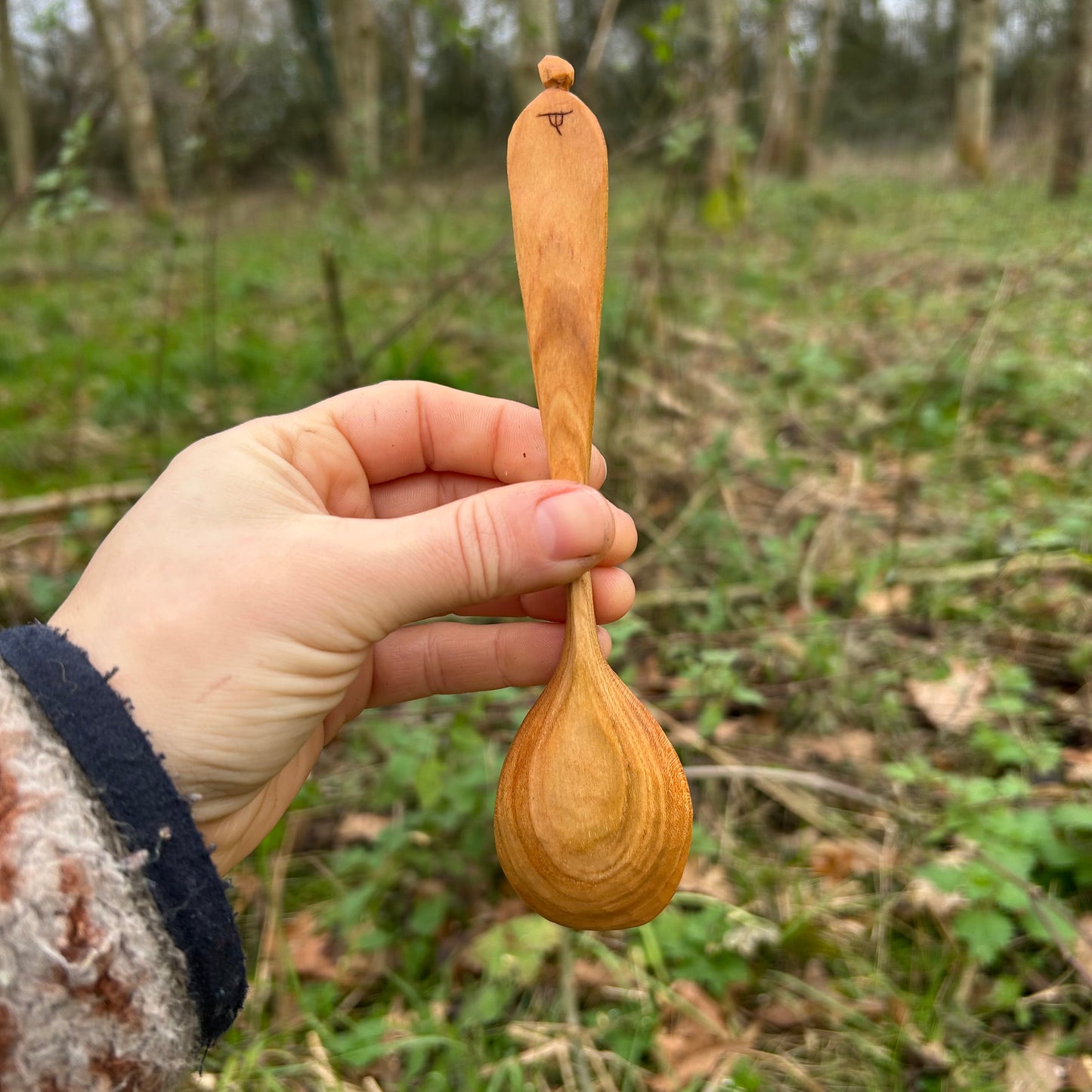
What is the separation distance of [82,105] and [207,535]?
2.23 metres

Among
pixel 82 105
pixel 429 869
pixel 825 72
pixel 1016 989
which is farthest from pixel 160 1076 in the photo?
pixel 825 72

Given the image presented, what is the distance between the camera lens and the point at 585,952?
4.72 feet

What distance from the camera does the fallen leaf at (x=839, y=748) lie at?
1752 mm

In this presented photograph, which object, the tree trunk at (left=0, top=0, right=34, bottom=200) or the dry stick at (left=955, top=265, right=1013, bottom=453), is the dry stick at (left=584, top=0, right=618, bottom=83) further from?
the tree trunk at (left=0, top=0, right=34, bottom=200)

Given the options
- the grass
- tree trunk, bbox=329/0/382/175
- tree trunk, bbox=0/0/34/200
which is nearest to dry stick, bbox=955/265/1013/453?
the grass

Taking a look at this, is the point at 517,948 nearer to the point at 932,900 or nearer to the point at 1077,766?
the point at 932,900

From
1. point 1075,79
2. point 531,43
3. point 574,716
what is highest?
point 1075,79

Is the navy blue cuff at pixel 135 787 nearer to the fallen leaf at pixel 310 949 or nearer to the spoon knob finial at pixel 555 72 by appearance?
the fallen leaf at pixel 310 949

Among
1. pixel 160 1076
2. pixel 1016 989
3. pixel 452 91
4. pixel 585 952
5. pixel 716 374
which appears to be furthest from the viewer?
pixel 452 91

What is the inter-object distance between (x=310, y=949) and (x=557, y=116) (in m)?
1.39

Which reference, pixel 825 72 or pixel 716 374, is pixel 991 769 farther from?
pixel 825 72

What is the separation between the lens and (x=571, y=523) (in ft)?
3.19

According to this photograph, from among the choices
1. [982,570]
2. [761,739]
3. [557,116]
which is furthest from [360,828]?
[982,570]

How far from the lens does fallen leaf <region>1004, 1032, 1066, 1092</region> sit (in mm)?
1155
